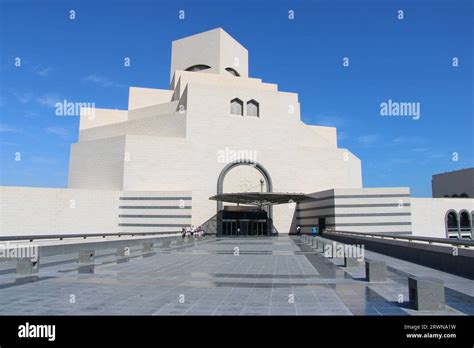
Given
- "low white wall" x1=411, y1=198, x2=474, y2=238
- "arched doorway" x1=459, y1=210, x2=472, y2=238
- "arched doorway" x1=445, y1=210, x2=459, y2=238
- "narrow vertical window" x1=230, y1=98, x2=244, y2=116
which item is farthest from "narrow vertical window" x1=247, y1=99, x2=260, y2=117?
"arched doorway" x1=459, y1=210, x2=472, y2=238

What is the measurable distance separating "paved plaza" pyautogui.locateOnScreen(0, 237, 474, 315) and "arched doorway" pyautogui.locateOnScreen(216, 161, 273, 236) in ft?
109

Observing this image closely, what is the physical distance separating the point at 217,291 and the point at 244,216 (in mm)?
39781

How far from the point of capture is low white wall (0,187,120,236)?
38562 mm

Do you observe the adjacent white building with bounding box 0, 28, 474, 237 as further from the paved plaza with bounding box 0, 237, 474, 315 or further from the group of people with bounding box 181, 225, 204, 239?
the paved plaza with bounding box 0, 237, 474, 315

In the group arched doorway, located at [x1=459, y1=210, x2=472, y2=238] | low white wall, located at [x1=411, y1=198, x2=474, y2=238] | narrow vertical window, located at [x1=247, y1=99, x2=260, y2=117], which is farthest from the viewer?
narrow vertical window, located at [x1=247, y1=99, x2=260, y2=117]

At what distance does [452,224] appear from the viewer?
5284 centimetres

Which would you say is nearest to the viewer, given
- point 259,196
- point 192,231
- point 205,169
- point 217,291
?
point 217,291

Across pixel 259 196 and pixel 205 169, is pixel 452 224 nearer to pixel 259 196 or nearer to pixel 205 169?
pixel 259 196

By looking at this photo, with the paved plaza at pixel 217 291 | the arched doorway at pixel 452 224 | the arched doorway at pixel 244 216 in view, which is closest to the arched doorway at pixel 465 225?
the arched doorway at pixel 452 224

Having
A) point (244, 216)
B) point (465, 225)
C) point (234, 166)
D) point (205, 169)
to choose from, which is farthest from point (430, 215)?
point (205, 169)

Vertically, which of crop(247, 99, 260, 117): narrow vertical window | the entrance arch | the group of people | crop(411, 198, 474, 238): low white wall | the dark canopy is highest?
crop(247, 99, 260, 117): narrow vertical window

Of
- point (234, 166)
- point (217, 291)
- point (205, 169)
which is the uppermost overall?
point (234, 166)
